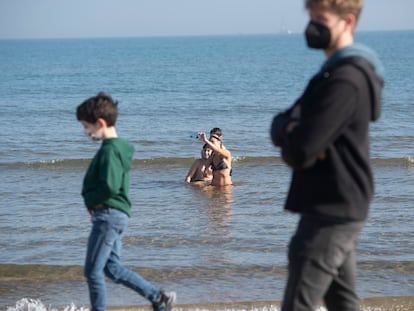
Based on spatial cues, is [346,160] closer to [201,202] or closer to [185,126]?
Answer: [201,202]

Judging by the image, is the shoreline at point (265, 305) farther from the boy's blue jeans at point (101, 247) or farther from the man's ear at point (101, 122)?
the man's ear at point (101, 122)

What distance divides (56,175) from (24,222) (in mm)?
5135

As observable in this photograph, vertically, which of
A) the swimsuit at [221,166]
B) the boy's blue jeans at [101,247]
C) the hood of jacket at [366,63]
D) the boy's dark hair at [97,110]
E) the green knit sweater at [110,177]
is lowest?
the swimsuit at [221,166]

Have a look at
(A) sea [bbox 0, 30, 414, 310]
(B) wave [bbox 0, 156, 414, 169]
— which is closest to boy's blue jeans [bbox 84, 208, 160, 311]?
(A) sea [bbox 0, 30, 414, 310]

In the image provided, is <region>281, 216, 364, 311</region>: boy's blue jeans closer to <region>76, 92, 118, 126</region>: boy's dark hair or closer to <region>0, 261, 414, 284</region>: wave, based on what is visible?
<region>76, 92, 118, 126</region>: boy's dark hair

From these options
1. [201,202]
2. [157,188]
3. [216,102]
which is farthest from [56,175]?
[216,102]

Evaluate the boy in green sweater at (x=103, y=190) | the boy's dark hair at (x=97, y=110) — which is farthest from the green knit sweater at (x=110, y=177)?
the boy's dark hair at (x=97, y=110)

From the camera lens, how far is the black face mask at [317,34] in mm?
3277

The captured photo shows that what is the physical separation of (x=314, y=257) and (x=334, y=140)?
0.48m

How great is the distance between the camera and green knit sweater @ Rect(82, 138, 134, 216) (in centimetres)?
467

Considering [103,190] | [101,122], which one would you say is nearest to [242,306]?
[103,190]

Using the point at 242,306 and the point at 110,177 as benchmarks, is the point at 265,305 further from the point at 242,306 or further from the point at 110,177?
the point at 110,177

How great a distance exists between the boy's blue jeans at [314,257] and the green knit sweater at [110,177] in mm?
1577

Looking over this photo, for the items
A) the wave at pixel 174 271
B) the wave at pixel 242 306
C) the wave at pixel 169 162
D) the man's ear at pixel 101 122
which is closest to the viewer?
the man's ear at pixel 101 122
